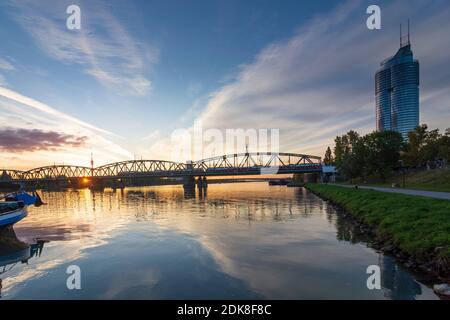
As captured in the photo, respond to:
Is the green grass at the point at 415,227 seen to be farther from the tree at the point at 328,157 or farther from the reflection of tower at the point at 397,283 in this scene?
the tree at the point at 328,157

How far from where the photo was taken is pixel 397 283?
13211 millimetres

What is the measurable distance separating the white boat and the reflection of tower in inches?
1376

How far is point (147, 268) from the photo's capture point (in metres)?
16.4

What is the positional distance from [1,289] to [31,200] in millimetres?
46825

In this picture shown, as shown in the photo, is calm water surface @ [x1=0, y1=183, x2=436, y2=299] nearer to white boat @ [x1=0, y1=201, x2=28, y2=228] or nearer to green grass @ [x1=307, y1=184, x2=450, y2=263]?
white boat @ [x1=0, y1=201, x2=28, y2=228]

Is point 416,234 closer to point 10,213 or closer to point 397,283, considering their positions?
point 397,283

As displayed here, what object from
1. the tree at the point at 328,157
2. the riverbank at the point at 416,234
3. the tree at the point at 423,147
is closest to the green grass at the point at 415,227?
the riverbank at the point at 416,234

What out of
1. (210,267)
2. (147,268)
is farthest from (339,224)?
(147,268)

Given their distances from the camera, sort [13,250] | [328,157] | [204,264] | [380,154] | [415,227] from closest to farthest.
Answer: [204,264]
[415,227]
[13,250]
[380,154]
[328,157]

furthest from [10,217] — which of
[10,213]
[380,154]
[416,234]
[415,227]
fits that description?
[380,154]

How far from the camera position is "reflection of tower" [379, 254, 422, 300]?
12.0m

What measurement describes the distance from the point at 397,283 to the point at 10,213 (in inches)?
1453

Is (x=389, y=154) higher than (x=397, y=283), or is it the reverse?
(x=389, y=154)

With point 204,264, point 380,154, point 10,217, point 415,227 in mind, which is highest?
point 380,154
